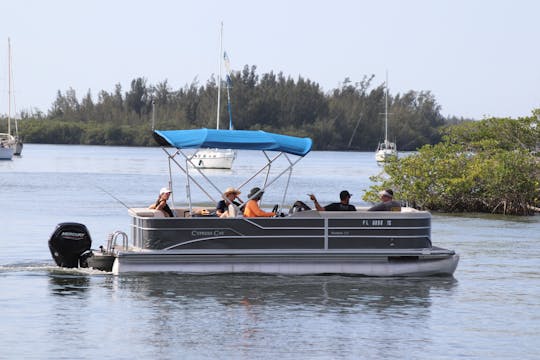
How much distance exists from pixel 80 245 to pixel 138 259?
1.41 m

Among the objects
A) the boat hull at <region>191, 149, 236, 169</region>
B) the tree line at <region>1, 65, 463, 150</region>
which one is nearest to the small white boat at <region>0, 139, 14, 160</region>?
the boat hull at <region>191, 149, 236, 169</region>

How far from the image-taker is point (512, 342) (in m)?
14.6

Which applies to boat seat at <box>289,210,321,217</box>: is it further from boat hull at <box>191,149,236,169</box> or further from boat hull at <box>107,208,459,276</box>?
boat hull at <box>191,149,236,169</box>

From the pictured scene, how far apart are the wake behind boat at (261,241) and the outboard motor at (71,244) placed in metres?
0.02

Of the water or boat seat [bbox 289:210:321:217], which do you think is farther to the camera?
boat seat [bbox 289:210:321:217]

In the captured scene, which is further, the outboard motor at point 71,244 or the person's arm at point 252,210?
the outboard motor at point 71,244

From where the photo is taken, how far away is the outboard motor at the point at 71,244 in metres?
18.6

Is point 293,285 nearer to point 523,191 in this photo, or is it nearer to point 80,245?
point 80,245

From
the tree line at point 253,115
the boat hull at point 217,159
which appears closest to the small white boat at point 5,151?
the boat hull at point 217,159

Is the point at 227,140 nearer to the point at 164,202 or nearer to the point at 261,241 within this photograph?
the point at 164,202

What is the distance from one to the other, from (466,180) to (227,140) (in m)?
17.1

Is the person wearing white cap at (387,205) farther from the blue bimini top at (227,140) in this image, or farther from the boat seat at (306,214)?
the blue bimini top at (227,140)

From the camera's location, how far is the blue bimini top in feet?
60.4

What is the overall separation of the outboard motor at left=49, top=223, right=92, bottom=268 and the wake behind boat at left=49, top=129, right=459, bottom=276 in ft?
0.05
